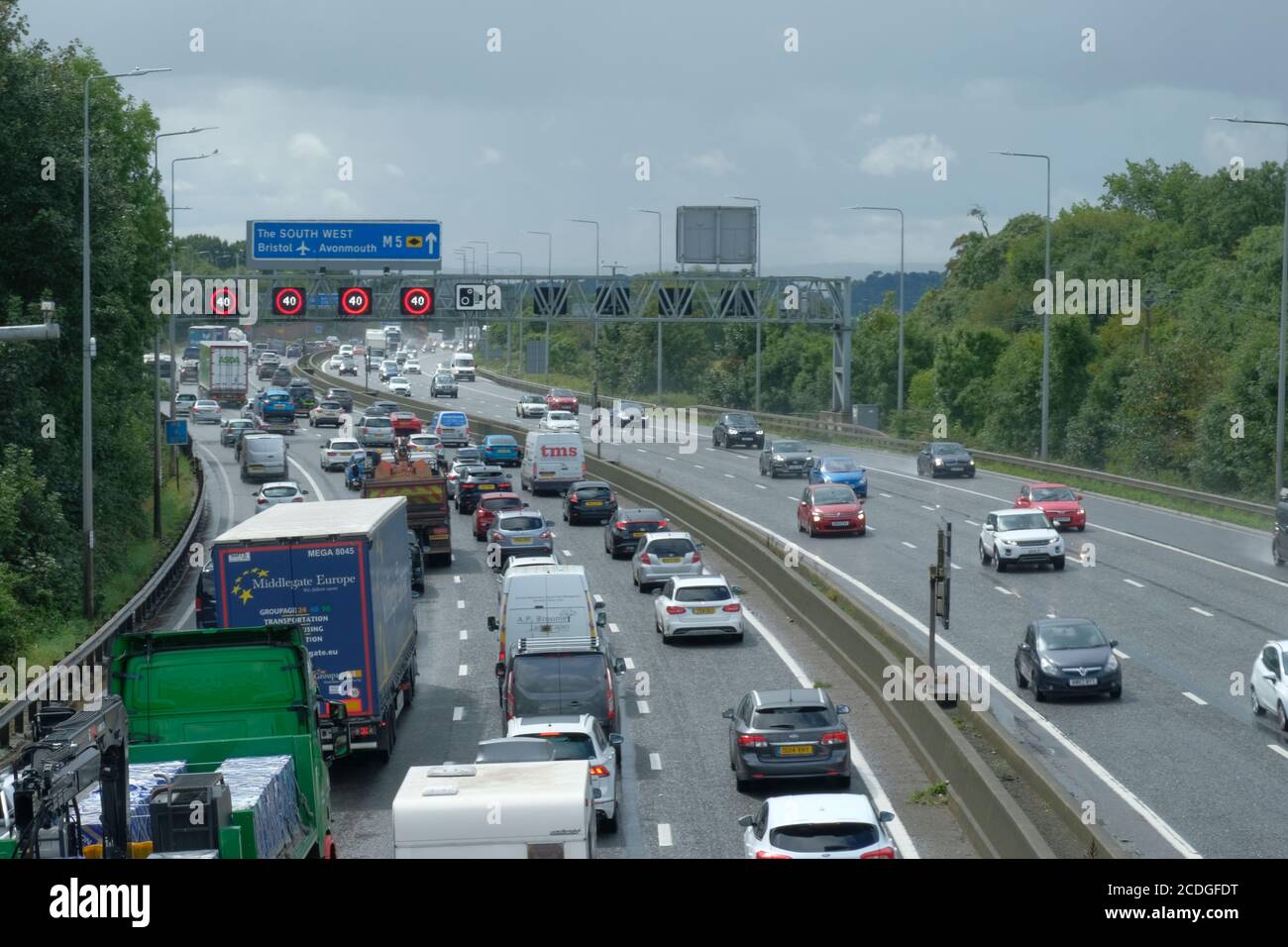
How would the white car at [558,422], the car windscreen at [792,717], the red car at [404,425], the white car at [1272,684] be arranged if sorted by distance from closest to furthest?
the car windscreen at [792,717] → the white car at [1272,684] → the white car at [558,422] → the red car at [404,425]

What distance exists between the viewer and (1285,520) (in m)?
40.4

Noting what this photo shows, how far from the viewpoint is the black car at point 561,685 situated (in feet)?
77.0

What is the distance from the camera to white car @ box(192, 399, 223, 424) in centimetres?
10119

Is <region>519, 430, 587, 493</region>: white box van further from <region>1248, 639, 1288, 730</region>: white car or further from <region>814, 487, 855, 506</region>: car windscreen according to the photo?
<region>1248, 639, 1288, 730</region>: white car

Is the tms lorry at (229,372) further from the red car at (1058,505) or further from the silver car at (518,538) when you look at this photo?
the red car at (1058,505)

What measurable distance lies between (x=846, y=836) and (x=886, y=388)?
9313 cm

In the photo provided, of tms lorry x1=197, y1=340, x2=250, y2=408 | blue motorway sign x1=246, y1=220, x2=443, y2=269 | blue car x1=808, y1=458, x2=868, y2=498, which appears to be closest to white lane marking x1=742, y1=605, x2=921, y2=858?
blue car x1=808, y1=458, x2=868, y2=498

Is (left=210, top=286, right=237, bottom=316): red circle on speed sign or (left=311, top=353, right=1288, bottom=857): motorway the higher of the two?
(left=210, top=286, right=237, bottom=316): red circle on speed sign

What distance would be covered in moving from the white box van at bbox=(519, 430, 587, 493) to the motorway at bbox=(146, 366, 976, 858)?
576 inches

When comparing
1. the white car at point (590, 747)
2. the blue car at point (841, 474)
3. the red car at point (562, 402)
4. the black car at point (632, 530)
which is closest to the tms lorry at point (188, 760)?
the white car at point (590, 747)

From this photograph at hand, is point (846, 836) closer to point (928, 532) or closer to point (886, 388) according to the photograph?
point (928, 532)

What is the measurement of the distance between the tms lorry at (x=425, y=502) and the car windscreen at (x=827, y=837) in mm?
28646

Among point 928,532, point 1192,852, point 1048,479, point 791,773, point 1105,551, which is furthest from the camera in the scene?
point 1048,479
